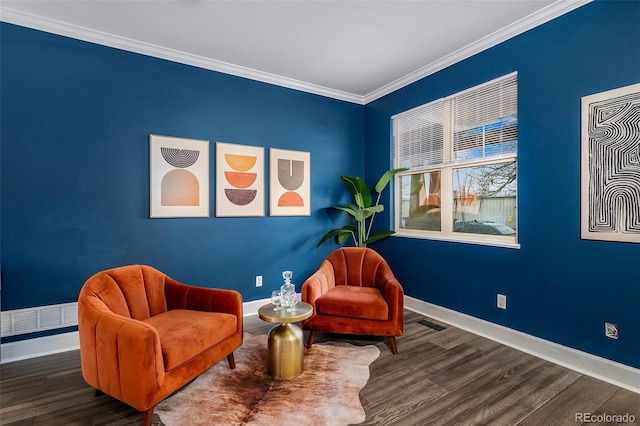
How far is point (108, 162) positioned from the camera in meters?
2.85

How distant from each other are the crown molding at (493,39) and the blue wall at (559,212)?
51mm

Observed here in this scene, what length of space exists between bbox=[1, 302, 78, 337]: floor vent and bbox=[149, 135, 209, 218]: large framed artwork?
3.54ft

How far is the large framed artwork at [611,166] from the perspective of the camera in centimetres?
206

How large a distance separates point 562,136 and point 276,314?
2627mm

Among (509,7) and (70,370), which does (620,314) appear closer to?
(509,7)

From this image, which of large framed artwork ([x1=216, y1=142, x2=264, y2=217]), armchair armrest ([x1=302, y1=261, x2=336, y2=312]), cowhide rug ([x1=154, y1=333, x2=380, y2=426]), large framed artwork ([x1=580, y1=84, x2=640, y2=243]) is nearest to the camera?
cowhide rug ([x1=154, y1=333, x2=380, y2=426])

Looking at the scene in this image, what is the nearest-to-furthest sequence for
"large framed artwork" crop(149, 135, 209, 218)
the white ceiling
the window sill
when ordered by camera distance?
the white ceiling
the window sill
"large framed artwork" crop(149, 135, 209, 218)

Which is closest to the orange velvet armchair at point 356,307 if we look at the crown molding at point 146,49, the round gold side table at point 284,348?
the round gold side table at point 284,348

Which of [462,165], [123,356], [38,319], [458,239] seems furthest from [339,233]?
[38,319]

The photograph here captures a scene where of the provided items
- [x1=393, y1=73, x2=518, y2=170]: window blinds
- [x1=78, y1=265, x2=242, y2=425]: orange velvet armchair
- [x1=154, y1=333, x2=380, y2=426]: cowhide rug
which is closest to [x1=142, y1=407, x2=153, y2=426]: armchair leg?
[x1=78, y1=265, x2=242, y2=425]: orange velvet armchair

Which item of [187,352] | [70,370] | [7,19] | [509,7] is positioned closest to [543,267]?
[509,7]

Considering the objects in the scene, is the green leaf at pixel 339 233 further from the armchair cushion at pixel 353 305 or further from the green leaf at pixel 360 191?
the armchair cushion at pixel 353 305

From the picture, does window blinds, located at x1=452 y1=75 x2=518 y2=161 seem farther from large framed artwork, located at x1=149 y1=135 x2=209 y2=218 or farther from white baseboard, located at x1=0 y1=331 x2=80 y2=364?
white baseboard, located at x1=0 y1=331 x2=80 y2=364

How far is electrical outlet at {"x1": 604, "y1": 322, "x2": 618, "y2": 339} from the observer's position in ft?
7.06
